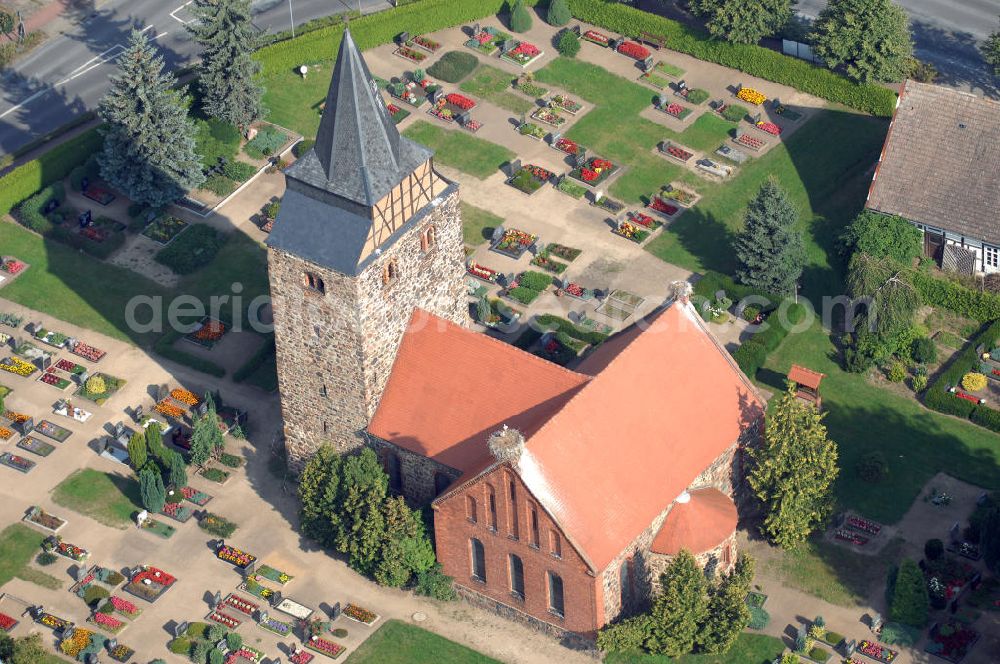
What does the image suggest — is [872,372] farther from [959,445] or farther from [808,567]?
[808,567]

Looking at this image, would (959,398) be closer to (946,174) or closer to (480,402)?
(946,174)

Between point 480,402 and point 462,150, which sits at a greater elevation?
point 480,402

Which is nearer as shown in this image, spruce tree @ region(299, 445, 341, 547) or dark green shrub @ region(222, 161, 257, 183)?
spruce tree @ region(299, 445, 341, 547)

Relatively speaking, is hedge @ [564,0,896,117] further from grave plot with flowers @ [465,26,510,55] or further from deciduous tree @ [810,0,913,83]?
grave plot with flowers @ [465,26,510,55]

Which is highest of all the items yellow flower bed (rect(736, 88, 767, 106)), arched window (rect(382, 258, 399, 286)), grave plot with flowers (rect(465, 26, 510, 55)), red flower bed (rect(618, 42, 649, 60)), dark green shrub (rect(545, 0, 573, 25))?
arched window (rect(382, 258, 399, 286))

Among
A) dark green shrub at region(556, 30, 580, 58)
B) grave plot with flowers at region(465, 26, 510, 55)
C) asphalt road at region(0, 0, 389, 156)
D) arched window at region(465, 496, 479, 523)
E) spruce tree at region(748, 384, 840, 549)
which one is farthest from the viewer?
grave plot with flowers at region(465, 26, 510, 55)

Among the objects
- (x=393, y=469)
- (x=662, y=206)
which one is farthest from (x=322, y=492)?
(x=662, y=206)

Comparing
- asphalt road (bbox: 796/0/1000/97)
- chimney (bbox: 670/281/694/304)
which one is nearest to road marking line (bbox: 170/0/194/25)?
asphalt road (bbox: 796/0/1000/97)
